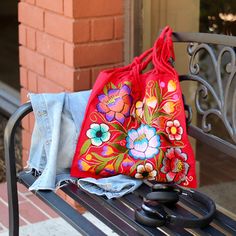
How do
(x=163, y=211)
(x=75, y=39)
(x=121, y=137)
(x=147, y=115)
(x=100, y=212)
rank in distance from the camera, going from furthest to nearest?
(x=75, y=39), (x=121, y=137), (x=147, y=115), (x=100, y=212), (x=163, y=211)

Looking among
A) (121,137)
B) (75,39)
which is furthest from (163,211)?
(75,39)

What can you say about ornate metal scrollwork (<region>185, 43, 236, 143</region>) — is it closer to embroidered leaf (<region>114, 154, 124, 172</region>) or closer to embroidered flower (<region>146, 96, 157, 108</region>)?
embroidered flower (<region>146, 96, 157, 108</region>)

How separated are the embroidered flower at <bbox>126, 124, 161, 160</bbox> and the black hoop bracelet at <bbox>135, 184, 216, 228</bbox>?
0.15 m

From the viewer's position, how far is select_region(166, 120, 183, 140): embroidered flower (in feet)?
8.98

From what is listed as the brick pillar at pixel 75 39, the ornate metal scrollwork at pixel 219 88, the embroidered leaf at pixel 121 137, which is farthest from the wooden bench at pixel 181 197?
the brick pillar at pixel 75 39

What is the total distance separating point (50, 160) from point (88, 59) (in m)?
0.84

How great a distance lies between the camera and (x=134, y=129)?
9.41 feet

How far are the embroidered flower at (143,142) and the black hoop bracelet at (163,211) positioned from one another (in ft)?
0.49

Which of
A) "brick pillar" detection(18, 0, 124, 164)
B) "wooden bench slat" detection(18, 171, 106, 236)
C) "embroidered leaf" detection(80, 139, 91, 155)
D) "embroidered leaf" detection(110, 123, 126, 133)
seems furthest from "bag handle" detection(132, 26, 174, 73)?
"brick pillar" detection(18, 0, 124, 164)

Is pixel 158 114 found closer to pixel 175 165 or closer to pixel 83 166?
pixel 175 165

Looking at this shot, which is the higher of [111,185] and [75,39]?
[75,39]

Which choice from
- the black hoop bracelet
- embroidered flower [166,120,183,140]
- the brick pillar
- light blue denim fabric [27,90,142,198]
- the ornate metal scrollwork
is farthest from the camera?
the brick pillar

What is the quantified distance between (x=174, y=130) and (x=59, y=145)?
1.57ft

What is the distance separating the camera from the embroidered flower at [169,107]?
274 cm
